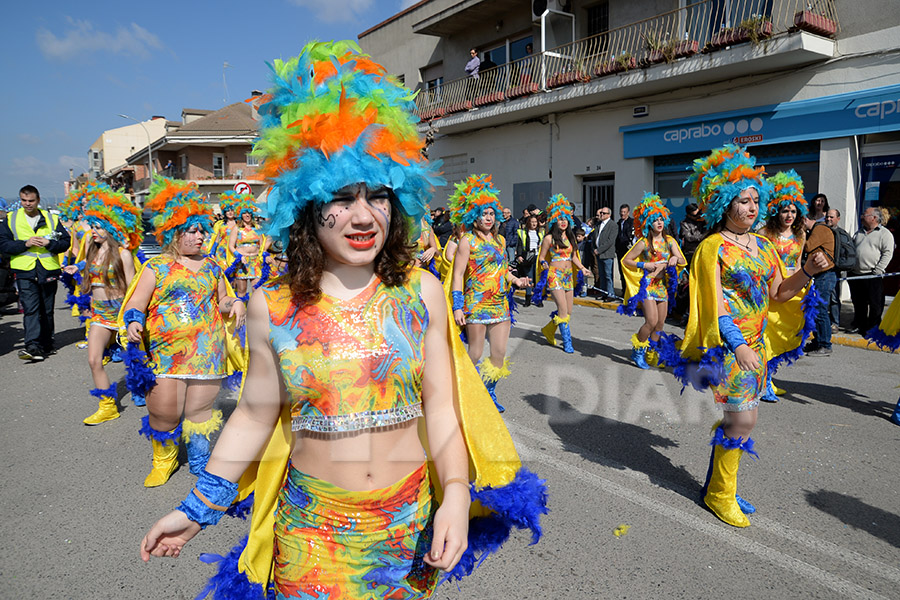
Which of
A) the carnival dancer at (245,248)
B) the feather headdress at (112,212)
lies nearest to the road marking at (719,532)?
the feather headdress at (112,212)

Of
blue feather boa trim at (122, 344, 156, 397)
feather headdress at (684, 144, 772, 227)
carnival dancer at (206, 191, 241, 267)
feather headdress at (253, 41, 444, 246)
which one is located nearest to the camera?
feather headdress at (253, 41, 444, 246)

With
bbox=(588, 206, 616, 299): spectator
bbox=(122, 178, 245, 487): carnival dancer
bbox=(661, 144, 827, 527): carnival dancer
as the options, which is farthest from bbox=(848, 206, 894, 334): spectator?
bbox=(122, 178, 245, 487): carnival dancer

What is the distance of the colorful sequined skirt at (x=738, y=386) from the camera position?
3756 millimetres

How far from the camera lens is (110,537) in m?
3.87

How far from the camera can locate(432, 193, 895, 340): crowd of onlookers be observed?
900 centimetres

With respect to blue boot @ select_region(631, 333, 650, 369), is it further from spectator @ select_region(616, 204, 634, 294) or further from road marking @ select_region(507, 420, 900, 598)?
spectator @ select_region(616, 204, 634, 294)

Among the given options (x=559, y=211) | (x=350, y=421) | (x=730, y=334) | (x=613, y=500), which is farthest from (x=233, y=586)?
(x=559, y=211)

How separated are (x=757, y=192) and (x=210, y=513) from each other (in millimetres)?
3813

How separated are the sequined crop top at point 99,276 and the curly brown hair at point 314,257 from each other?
576cm

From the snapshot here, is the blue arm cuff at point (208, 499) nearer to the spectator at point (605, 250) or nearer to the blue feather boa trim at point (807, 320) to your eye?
the blue feather boa trim at point (807, 320)

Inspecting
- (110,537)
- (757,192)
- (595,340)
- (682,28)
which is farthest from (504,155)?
(110,537)

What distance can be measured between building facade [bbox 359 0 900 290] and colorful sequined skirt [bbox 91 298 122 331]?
1187 cm

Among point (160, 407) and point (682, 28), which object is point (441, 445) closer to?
point (160, 407)

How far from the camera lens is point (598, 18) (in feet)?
57.2
